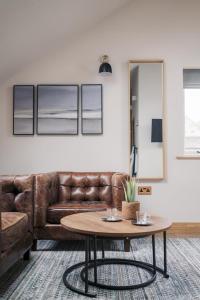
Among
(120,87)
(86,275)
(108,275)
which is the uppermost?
(120,87)

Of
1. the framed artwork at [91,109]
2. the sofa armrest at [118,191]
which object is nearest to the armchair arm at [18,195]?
the sofa armrest at [118,191]

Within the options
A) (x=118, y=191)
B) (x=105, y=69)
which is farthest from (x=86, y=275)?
(x=105, y=69)

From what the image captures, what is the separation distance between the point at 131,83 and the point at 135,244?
192 cm

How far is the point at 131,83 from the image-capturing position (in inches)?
152

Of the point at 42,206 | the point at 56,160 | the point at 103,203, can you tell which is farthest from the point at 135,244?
the point at 56,160

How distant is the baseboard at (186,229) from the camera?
12.1ft

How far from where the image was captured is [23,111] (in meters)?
3.82

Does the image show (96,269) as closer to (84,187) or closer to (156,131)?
(84,187)

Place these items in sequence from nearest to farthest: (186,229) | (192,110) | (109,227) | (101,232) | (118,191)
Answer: (101,232)
(109,227)
(118,191)
(186,229)
(192,110)

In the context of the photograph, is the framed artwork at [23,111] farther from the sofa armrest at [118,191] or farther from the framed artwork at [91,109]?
the sofa armrest at [118,191]

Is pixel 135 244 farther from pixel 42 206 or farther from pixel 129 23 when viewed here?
pixel 129 23

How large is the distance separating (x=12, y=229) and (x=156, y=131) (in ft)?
7.43

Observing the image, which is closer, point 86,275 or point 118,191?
point 86,275

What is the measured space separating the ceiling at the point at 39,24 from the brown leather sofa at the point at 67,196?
4.64ft
